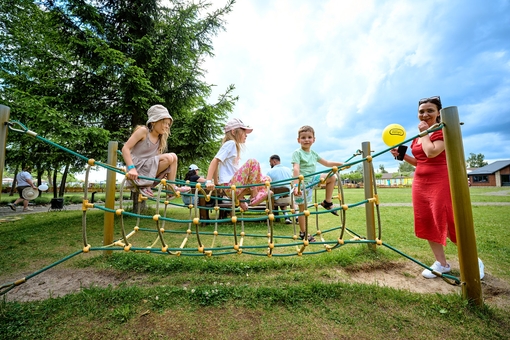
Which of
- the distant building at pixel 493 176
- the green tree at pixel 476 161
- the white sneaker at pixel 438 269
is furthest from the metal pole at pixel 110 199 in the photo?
the green tree at pixel 476 161

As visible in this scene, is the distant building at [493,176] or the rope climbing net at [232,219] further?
the distant building at [493,176]

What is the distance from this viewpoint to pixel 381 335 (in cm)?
154

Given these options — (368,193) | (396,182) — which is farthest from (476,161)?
(368,193)

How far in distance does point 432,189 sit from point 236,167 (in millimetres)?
1997

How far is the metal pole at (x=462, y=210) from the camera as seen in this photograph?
1.75m

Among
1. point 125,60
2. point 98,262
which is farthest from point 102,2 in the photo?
point 98,262

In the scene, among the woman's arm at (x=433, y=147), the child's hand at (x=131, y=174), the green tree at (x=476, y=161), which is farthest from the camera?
the green tree at (x=476, y=161)

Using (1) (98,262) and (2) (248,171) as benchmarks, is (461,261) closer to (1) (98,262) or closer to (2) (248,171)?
(2) (248,171)

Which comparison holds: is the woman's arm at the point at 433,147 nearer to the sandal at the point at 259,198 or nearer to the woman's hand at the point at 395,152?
the woman's hand at the point at 395,152

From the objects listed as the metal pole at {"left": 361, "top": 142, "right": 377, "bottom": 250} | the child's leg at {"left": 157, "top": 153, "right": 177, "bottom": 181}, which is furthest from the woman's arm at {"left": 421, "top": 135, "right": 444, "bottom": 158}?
the child's leg at {"left": 157, "top": 153, "right": 177, "bottom": 181}

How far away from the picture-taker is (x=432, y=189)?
7.23 feet

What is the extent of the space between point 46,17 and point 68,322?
6982 mm

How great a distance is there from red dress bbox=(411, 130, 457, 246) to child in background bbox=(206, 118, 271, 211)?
1523 millimetres

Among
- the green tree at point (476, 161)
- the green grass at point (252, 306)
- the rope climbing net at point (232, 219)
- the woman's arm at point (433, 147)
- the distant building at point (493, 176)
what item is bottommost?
the green grass at point (252, 306)
